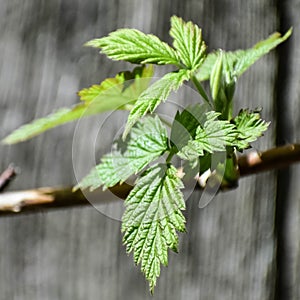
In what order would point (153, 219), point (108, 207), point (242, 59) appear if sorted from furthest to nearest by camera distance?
point (108, 207) < point (242, 59) < point (153, 219)

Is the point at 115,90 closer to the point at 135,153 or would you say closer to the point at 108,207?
the point at 135,153

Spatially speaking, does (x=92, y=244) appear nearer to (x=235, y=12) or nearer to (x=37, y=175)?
(x=37, y=175)

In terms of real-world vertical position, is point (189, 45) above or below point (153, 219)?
above

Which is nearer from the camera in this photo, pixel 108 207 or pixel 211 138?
pixel 211 138

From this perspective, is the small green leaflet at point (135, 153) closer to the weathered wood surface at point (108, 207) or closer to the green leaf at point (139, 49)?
the green leaf at point (139, 49)

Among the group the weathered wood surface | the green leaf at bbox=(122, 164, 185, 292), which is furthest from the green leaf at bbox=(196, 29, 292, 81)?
the weathered wood surface

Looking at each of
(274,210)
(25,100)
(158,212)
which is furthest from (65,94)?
(158,212)

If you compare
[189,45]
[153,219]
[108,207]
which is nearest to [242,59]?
[189,45]
